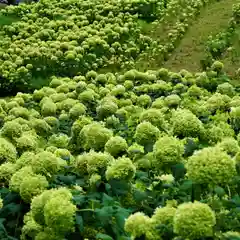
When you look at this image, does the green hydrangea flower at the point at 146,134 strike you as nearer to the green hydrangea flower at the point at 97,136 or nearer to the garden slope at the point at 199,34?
the green hydrangea flower at the point at 97,136

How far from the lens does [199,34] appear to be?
1722 centimetres

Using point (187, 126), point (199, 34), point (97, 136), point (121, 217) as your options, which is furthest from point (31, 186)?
point (199, 34)

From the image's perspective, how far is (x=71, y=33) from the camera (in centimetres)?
1739

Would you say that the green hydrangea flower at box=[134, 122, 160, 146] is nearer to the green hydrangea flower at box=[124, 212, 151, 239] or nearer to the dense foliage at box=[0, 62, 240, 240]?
the dense foliage at box=[0, 62, 240, 240]

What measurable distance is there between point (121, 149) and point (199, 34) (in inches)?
528

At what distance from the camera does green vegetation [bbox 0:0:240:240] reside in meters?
3.08

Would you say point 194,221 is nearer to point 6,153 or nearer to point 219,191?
point 219,191

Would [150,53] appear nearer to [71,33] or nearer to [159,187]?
[71,33]

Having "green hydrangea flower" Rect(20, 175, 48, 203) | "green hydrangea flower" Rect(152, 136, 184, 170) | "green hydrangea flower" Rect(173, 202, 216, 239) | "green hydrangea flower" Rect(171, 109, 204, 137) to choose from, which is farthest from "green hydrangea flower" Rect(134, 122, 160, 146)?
"green hydrangea flower" Rect(173, 202, 216, 239)

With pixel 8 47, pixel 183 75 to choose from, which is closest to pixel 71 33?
pixel 8 47

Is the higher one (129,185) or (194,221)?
(194,221)

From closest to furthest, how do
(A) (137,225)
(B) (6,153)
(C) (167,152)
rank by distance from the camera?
1. (A) (137,225)
2. (C) (167,152)
3. (B) (6,153)

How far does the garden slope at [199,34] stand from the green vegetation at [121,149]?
78mm

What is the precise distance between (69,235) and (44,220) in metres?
0.19
